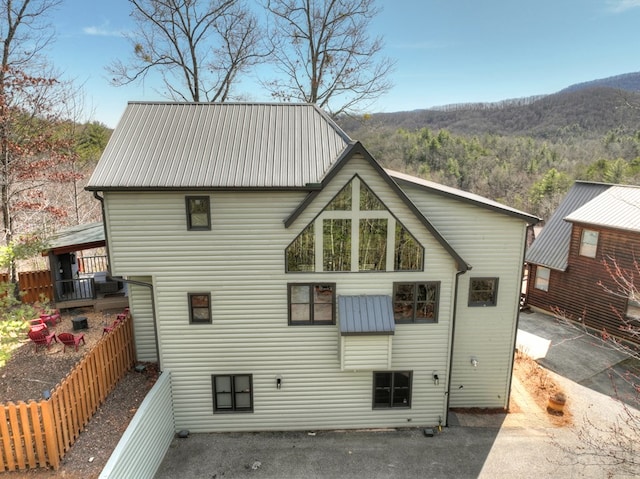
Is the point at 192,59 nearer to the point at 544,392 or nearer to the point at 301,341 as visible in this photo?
the point at 301,341

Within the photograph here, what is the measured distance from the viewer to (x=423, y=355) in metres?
11.7

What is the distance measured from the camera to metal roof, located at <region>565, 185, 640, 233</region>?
17.5 metres

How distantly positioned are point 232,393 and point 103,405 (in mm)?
3381

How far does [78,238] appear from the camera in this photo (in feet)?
43.9

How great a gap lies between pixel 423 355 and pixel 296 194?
603cm

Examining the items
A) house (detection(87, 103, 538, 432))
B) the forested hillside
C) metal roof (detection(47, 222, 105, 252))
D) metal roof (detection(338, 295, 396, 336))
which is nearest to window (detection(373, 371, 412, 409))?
house (detection(87, 103, 538, 432))

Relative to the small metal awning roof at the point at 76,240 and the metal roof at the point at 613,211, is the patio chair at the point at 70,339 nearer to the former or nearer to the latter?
the small metal awning roof at the point at 76,240

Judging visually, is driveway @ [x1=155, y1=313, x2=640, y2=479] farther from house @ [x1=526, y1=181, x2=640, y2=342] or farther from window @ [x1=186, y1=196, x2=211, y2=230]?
house @ [x1=526, y1=181, x2=640, y2=342]

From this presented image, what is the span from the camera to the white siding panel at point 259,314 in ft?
34.6

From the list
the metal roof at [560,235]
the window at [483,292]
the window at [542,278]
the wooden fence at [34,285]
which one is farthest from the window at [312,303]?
the window at [542,278]

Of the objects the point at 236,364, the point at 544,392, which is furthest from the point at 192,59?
the point at 544,392

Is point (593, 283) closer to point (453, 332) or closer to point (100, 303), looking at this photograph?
point (453, 332)

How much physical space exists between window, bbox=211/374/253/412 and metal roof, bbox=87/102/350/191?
5.68 meters

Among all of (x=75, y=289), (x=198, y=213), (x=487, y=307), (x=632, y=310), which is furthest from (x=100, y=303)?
(x=632, y=310)
